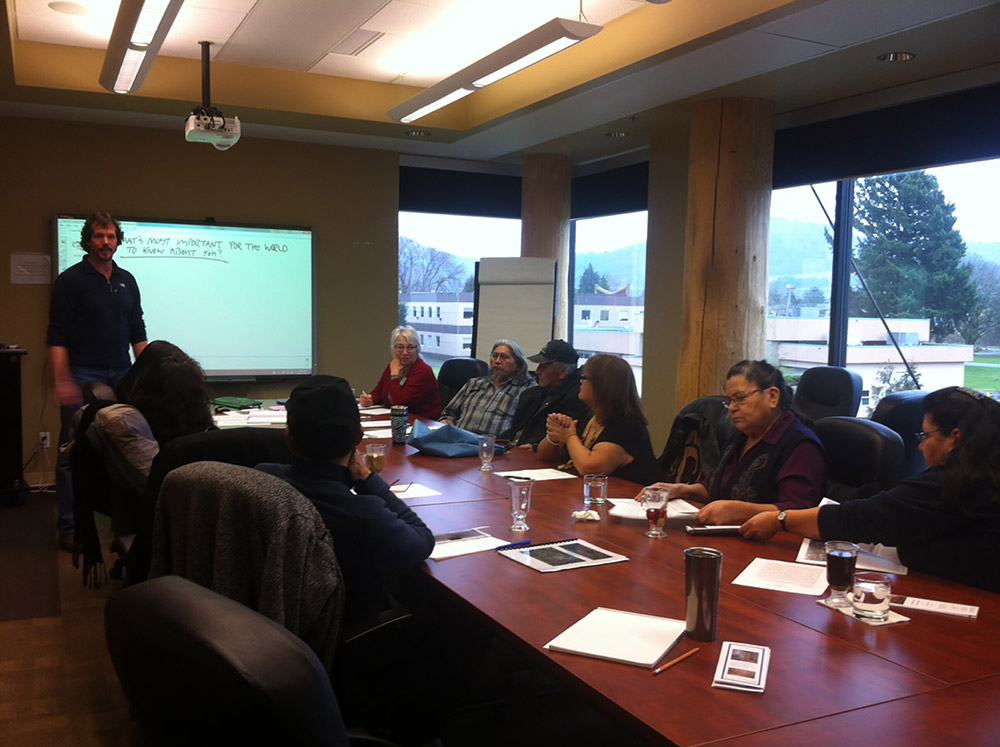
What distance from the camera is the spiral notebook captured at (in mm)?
2254

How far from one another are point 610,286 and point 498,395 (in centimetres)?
316

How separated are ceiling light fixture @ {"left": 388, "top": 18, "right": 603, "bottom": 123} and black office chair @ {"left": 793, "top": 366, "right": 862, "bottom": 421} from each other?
2489 millimetres

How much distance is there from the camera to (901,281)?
17.8ft

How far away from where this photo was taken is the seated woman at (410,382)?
18.2 ft

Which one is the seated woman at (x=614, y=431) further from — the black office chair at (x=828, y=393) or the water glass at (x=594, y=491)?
the black office chair at (x=828, y=393)

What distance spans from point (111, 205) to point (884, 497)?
20.0 ft

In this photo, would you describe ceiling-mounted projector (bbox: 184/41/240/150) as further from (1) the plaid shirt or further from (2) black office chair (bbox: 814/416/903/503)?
(2) black office chair (bbox: 814/416/903/503)

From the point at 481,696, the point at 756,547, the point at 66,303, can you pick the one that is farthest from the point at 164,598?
the point at 66,303

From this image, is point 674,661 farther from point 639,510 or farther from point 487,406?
point 487,406

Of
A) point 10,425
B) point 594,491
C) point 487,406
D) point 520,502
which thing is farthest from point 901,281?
point 10,425

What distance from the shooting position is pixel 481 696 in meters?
3.03

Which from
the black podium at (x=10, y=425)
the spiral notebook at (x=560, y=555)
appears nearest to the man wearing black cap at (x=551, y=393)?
the spiral notebook at (x=560, y=555)

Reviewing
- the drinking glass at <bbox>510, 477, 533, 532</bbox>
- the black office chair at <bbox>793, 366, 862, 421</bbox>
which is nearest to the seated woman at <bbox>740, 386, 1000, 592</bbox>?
the drinking glass at <bbox>510, 477, 533, 532</bbox>

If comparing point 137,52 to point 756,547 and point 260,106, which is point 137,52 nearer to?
point 260,106
